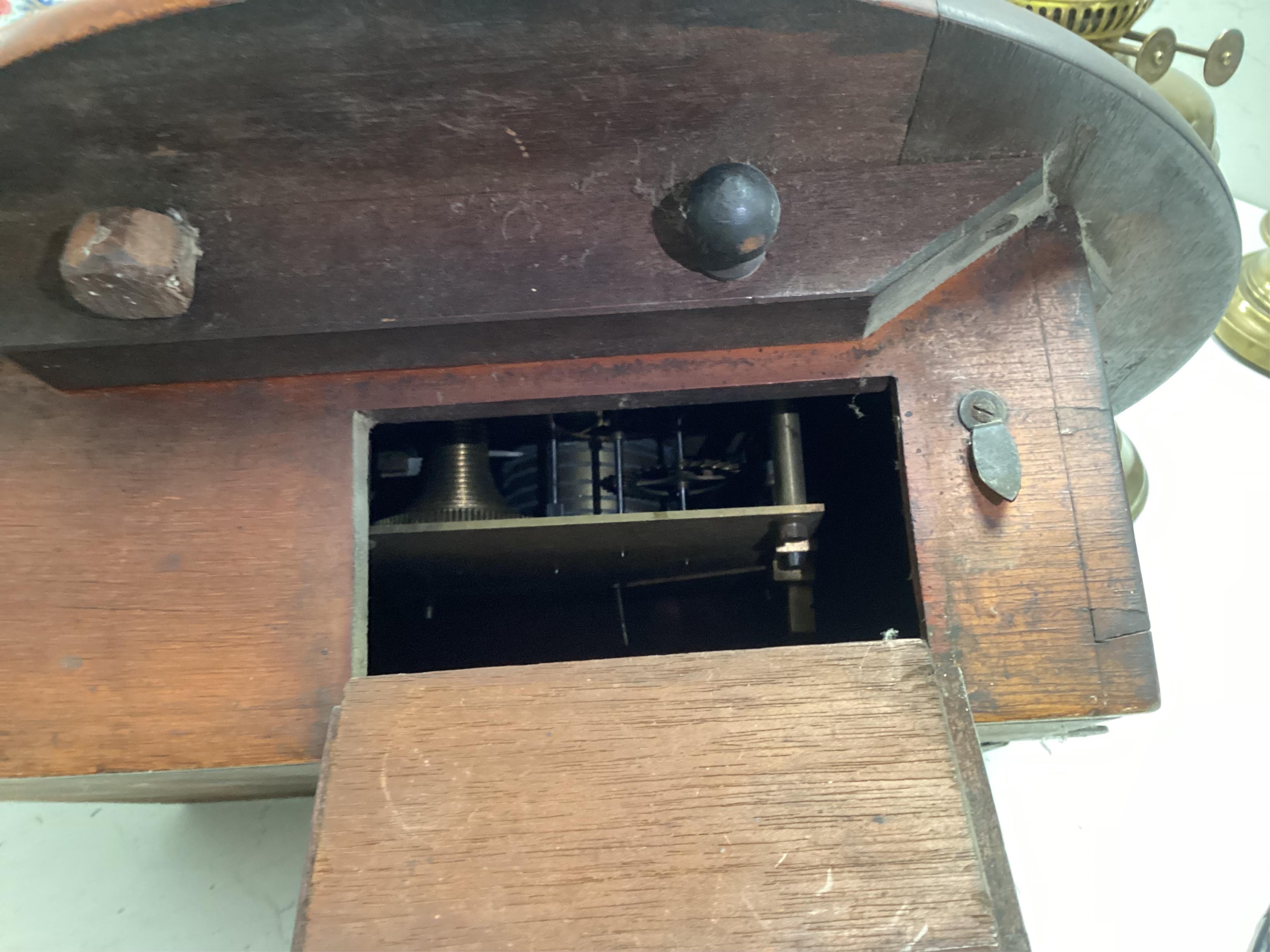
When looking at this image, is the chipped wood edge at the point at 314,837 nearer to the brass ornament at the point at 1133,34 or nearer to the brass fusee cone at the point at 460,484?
the brass fusee cone at the point at 460,484

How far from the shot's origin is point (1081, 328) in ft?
2.70

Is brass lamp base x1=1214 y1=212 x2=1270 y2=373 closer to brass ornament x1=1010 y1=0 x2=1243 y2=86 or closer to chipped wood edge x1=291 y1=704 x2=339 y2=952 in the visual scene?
brass ornament x1=1010 y1=0 x2=1243 y2=86

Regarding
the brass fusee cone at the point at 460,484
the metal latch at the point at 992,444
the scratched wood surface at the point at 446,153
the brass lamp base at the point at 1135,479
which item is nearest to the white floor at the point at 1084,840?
the brass lamp base at the point at 1135,479

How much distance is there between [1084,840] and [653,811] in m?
0.94

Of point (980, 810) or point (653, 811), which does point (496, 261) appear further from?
point (980, 810)

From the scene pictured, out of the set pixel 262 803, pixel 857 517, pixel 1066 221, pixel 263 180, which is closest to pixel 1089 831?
pixel 857 517

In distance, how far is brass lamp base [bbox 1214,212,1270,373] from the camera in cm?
166

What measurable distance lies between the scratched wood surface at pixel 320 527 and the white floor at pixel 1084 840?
589mm

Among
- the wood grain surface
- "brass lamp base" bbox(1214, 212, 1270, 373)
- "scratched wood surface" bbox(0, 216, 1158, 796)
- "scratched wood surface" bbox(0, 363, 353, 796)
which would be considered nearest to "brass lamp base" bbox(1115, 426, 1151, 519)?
"brass lamp base" bbox(1214, 212, 1270, 373)

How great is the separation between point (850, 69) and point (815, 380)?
28 centimetres

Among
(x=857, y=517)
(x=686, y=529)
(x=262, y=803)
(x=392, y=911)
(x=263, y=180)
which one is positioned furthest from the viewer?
(x=262, y=803)

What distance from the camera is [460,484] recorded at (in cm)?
109

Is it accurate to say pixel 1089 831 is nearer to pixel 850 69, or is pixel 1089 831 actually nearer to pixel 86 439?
pixel 850 69

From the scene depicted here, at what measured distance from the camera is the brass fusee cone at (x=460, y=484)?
1.07 m
